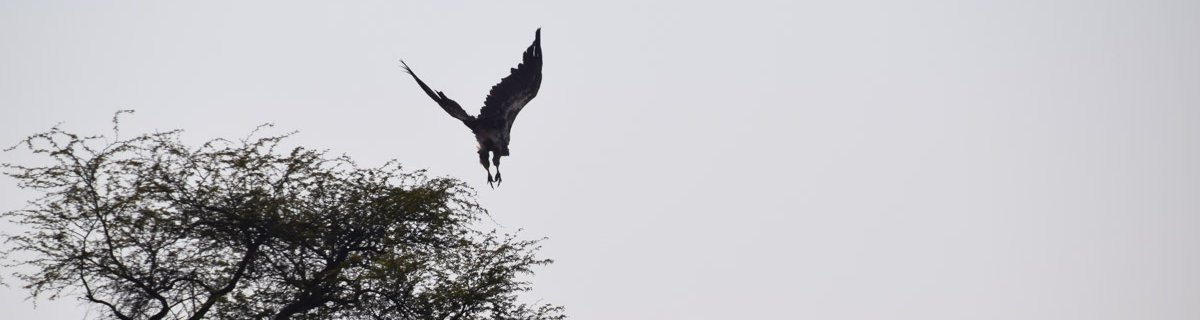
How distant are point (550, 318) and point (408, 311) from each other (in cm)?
265

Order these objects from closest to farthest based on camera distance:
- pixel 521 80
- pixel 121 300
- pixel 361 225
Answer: pixel 521 80 < pixel 121 300 < pixel 361 225

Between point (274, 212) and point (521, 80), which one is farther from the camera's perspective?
point (274, 212)

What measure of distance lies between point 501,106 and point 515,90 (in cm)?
32

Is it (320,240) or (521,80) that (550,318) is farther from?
(521,80)

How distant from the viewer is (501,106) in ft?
54.2

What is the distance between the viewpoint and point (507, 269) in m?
20.6

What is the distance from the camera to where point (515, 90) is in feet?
53.9

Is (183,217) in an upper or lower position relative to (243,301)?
upper

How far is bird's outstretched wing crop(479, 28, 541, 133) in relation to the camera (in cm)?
1630

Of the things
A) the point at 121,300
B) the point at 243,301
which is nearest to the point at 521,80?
the point at 243,301

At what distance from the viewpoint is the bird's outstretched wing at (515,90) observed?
16.3 m

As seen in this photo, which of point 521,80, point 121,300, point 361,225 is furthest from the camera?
point 361,225

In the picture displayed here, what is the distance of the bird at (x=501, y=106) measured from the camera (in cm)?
1630

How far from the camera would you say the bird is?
16297mm
